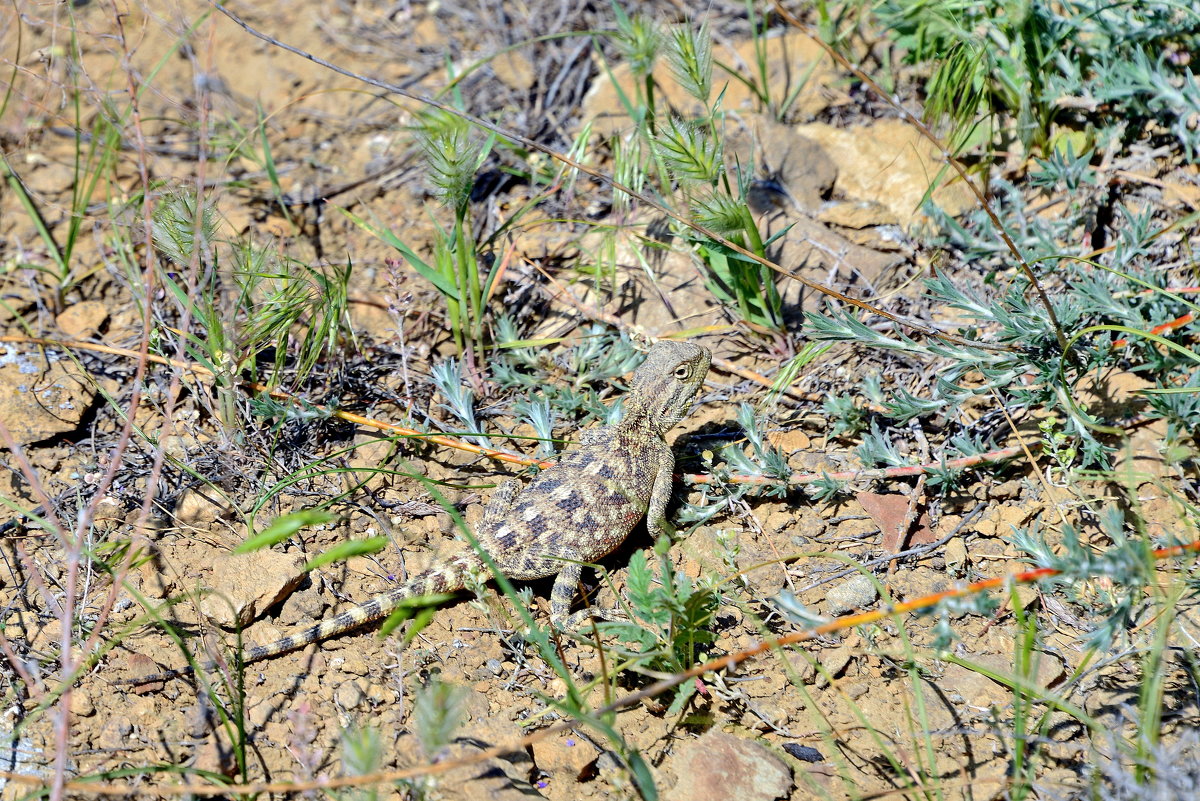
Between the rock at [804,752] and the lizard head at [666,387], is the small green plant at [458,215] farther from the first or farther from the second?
the rock at [804,752]

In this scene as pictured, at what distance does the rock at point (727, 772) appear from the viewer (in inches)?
139

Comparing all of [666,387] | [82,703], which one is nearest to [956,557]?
[666,387]

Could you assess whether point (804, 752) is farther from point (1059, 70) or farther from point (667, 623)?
point (1059, 70)

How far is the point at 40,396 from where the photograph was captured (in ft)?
16.5

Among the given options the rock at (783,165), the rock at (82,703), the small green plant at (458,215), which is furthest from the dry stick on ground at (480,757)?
the rock at (783,165)

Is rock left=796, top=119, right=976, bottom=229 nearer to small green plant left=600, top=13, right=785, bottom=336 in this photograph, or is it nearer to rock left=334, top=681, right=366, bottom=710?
small green plant left=600, top=13, right=785, bottom=336

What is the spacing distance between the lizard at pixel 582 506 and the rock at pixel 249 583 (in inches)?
8.0

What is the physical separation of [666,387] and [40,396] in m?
3.41

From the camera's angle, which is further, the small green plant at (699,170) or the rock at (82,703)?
the small green plant at (699,170)

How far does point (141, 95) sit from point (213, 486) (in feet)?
11.7

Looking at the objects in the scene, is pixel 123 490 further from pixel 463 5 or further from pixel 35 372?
pixel 463 5

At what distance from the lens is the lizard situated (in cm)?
422

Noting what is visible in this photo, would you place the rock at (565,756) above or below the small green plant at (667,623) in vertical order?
below

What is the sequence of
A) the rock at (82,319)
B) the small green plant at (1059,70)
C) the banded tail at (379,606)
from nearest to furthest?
the banded tail at (379,606)
the small green plant at (1059,70)
the rock at (82,319)
